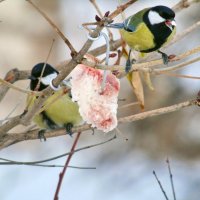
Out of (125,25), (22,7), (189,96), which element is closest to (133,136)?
(189,96)

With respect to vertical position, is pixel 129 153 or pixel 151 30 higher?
pixel 151 30

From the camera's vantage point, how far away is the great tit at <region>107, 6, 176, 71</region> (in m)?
1.49

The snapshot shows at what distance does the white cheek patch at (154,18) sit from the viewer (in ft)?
5.05

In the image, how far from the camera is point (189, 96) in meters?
3.14

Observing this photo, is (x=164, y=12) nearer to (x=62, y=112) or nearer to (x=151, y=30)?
(x=151, y=30)

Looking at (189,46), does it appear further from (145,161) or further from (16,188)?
(16,188)

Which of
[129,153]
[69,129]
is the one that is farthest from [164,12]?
[129,153]

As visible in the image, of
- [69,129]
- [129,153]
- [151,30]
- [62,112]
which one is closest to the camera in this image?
[69,129]

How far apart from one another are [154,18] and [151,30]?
35 mm

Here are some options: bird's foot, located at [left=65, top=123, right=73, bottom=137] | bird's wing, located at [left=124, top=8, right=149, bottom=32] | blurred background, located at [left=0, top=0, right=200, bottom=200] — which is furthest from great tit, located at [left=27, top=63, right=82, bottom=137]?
blurred background, located at [left=0, top=0, right=200, bottom=200]

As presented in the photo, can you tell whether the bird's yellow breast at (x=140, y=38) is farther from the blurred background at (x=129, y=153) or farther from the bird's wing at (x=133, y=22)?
the blurred background at (x=129, y=153)

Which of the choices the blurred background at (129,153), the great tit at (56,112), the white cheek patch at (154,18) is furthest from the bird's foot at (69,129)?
the blurred background at (129,153)

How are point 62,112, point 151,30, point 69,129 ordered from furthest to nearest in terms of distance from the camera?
point 62,112 → point 151,30 → point 69,129

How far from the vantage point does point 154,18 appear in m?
1.57
